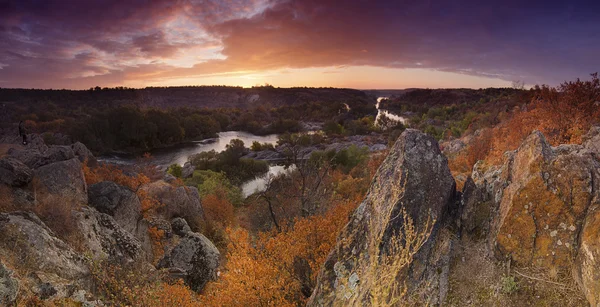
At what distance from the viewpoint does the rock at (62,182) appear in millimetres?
20656

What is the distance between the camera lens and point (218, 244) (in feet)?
107

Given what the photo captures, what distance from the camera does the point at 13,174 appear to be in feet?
63.8

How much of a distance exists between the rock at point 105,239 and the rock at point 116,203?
3.68 m

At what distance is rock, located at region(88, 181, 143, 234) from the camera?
22.8m

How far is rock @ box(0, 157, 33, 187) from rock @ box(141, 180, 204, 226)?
1250 centimetres

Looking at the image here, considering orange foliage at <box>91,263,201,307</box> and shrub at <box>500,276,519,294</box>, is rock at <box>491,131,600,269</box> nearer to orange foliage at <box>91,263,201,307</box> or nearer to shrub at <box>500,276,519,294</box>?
shrub at <box>500,276,519,294</box>

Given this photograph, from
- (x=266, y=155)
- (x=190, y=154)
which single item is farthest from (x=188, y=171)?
(x=266, y=155)

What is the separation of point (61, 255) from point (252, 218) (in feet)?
99.2

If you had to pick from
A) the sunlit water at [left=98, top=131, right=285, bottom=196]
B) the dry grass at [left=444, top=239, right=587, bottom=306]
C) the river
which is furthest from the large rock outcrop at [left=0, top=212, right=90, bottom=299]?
the sunlit water at [left=98, top=131, right=285, bottom=196]

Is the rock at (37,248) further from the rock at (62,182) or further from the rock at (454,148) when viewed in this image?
the rock at (454,148)

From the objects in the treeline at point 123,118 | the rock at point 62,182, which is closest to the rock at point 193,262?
the rock at point 62,182

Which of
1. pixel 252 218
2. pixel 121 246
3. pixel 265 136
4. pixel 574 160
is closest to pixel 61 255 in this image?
pixel 121 246

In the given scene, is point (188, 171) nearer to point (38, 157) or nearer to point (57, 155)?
point (57, 155)

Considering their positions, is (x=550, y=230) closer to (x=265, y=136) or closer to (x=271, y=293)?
(x=271, y=293)
